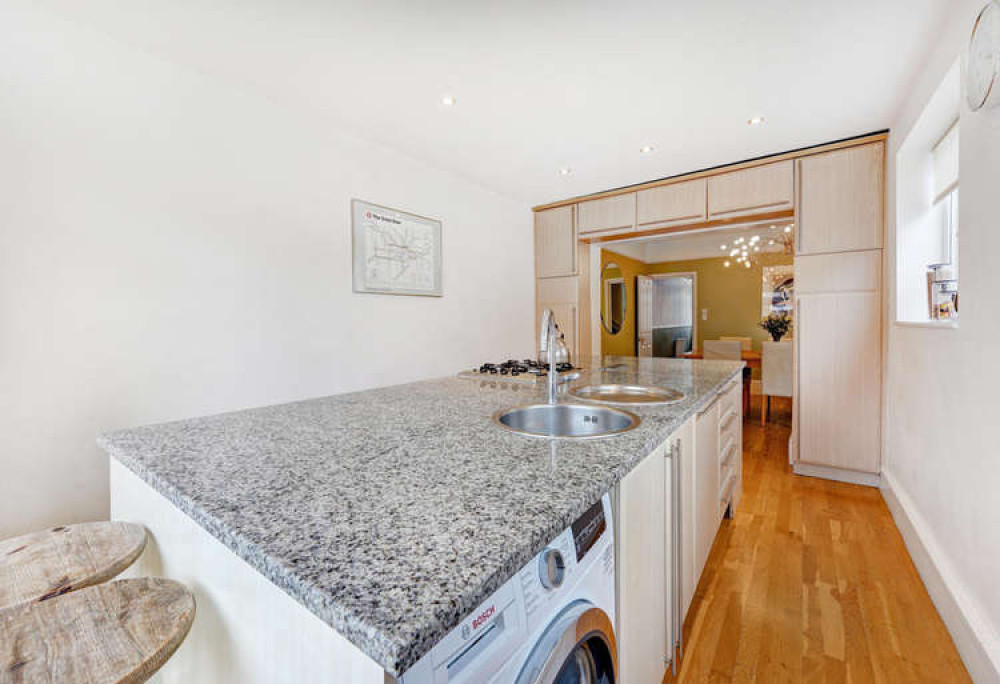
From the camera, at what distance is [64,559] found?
0.87 m

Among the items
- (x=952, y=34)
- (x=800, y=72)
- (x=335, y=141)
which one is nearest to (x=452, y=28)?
(x=335, y=141)

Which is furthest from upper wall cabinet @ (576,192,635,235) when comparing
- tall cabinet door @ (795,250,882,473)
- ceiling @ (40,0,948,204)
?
tall cabinet door @ (795,250,882,473)

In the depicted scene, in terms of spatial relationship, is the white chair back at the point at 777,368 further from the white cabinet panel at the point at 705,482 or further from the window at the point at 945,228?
the white cabinet panel at the point at 705,482

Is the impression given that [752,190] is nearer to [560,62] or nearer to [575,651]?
[560,62]

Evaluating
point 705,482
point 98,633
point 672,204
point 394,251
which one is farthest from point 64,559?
point 672,204

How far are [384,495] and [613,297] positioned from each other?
16.9 feet

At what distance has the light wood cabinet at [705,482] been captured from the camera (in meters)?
1.54

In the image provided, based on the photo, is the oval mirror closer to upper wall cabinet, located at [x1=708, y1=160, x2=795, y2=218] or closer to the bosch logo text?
upper wall cabinet, located at [x1=708, y1=160, x2=795, y2=218]

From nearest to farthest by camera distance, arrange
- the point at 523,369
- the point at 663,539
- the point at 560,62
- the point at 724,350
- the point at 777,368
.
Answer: the point at 663,539 < the point at 560,62 < the point at 523,369 < the point at 777,368 < the point at 724,350

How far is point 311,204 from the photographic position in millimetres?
2400

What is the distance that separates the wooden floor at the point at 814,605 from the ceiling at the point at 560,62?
2.29 metres

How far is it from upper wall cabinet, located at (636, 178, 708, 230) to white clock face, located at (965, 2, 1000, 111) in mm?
1904

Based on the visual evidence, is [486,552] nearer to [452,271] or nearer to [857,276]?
[452,271]

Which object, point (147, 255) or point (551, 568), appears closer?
point (551, 568)
